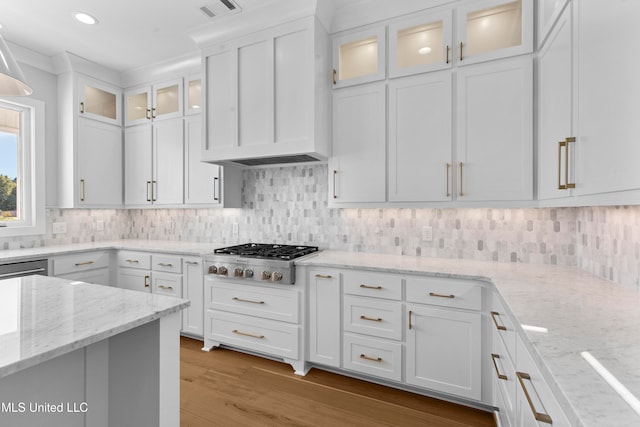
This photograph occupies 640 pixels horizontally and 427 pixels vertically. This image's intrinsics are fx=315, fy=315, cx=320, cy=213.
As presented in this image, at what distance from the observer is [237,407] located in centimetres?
209

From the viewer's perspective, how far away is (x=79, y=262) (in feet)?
10.3

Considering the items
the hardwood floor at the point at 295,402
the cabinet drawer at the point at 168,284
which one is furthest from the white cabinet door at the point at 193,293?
the hardwood floor at the point at 295,402

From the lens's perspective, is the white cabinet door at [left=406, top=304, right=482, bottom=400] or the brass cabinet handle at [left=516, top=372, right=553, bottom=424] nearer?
the brass cabinet handle at [left=516, top=372, right=553, bottom=424]

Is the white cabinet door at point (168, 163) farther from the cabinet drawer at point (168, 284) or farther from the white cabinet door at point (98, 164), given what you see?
the cabinet drawer at point (168, 284)

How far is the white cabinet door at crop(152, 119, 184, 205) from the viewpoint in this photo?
3434 millimetres

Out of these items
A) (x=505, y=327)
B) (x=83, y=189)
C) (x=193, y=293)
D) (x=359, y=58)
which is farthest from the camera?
(x=83, y=189)

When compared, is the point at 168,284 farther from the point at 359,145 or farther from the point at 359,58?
the point at 359,58

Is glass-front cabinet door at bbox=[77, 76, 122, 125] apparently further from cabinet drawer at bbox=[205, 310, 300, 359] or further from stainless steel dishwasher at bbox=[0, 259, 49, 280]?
cabinet drawer at bbox=[205, 310, 300, 359]

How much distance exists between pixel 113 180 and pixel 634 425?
14.5 feet

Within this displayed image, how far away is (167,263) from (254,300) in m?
1.11

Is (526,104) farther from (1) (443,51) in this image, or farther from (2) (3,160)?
(2) (3,160)

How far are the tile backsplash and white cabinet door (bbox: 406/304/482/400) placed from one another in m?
0.67

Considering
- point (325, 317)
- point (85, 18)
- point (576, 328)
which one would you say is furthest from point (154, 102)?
point (576, 328)

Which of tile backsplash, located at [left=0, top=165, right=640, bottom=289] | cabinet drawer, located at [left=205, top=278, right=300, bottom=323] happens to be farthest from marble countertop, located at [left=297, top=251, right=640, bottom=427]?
cabinet drawer, located at [left=205, top=278, right=300, bottom=323]
